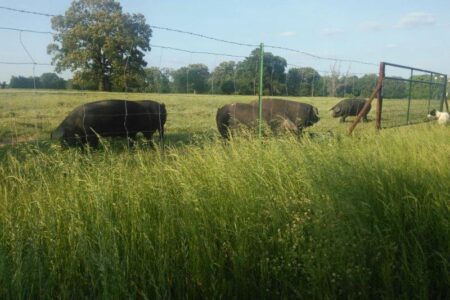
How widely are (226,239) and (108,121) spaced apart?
19.3 feet

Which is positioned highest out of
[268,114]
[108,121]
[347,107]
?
[347,107]

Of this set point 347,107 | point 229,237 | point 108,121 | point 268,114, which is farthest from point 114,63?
point 347,107

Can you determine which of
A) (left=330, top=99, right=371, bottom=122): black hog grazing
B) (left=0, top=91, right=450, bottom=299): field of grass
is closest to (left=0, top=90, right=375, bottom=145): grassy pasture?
(left=0, top=91, right=450, bottom=299): field of grass

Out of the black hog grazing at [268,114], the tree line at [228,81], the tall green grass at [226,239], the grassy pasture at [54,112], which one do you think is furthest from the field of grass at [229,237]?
the black hog grazing at [268,114]

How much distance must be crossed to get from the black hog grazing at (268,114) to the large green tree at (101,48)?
355cm

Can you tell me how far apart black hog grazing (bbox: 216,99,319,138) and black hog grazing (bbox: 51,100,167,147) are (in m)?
1.65

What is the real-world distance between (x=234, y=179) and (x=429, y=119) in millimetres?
14061

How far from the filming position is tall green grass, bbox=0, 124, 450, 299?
2.41 metres

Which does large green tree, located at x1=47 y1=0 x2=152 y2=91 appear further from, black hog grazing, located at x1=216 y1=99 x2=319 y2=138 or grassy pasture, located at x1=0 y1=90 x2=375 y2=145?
black hog grazing, located at x1=216 y1=99 x2=319 y2=138

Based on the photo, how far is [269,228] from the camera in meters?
2.97

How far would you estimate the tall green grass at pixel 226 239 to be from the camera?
2.41 meters

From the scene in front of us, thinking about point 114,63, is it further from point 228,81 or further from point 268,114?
point 268,114

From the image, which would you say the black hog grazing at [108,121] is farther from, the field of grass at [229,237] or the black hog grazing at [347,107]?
the black hog grazing at [347,107]

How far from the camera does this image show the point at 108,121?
26.3 ft
